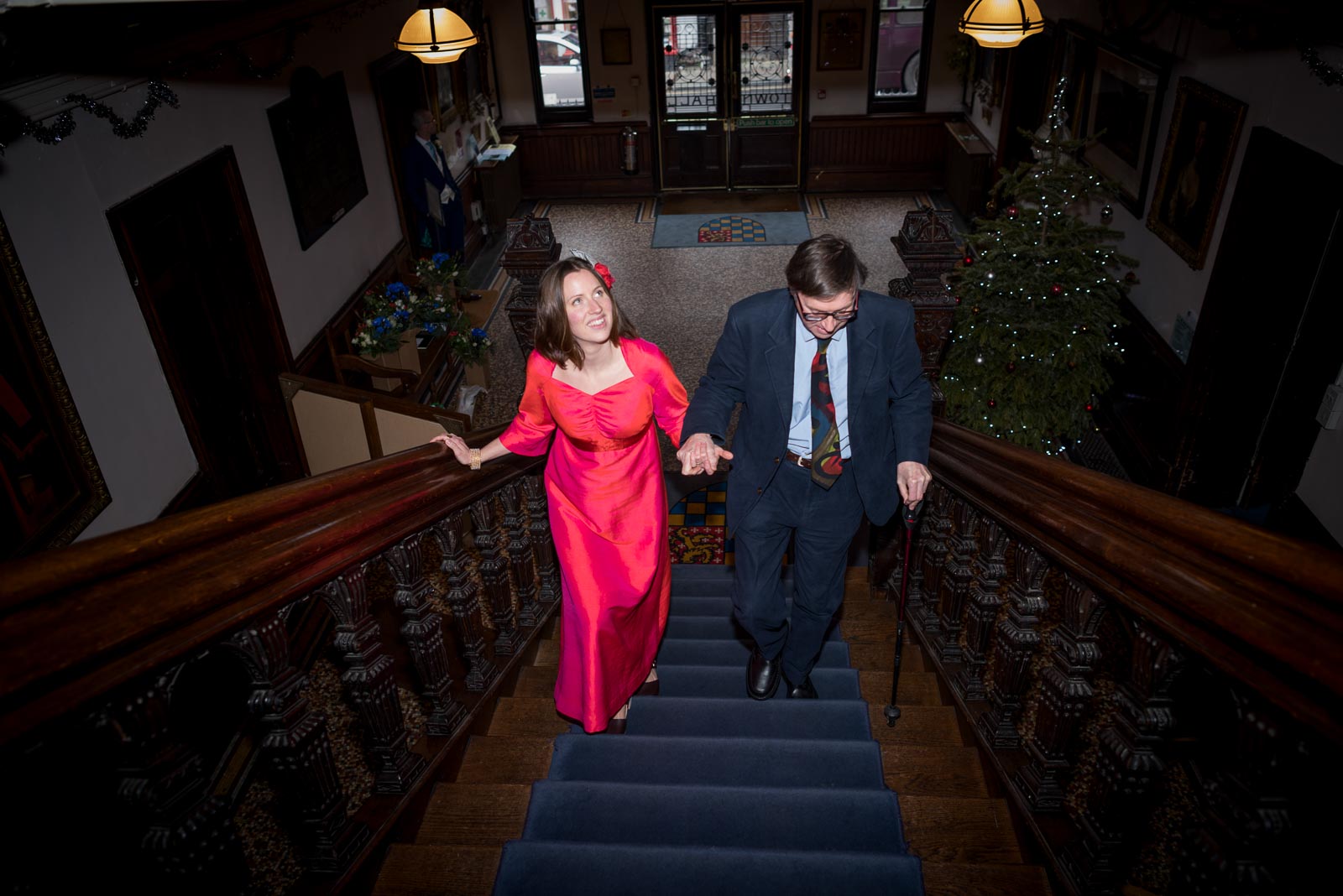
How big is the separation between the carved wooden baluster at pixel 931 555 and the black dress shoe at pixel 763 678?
1.61 feet

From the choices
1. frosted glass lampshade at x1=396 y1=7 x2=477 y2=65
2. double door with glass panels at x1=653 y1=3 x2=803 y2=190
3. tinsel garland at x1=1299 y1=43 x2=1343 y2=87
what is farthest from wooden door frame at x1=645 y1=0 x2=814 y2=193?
tinsel garland at x1=1299 y1=43 x2=1343 y2=87

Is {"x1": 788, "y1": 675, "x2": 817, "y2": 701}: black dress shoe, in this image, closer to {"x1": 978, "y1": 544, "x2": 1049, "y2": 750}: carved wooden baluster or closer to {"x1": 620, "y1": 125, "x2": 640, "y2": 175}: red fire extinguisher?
{"x1": 978, "y1": 544, "x2": 1049, "y2": 750}: carved wooden baluster

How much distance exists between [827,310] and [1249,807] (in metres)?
1.36

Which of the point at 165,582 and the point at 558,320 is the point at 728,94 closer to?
the point at 558,320

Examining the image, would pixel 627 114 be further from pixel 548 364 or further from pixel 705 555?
pixel 548 364

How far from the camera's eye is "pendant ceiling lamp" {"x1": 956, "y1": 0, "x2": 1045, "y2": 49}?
19.6ft

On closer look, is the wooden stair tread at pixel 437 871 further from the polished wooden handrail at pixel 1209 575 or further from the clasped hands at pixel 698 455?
the polished wooden handrail at pixel 1209 575

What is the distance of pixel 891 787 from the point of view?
2188 millimetres

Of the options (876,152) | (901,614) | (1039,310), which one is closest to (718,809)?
(901,614)

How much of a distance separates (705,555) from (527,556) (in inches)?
122

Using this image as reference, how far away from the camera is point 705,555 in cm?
575

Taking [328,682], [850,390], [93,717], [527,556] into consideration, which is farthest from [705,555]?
[93,717]

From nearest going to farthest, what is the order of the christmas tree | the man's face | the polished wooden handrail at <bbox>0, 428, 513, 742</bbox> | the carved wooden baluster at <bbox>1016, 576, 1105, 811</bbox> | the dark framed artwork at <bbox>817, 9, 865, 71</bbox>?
the polished wooden handrail at <bbox>0, 428, 513, 742</bbox> → the carved wooden baluster at <bbox>1016, 576, 1105, 811</bbox> → the man's face → the christmas tree → the dark framed artwork at <bbox>817, 9, 865, 71</bbox>

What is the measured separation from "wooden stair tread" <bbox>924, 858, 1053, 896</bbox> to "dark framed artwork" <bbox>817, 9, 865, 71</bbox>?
12.4 metres
